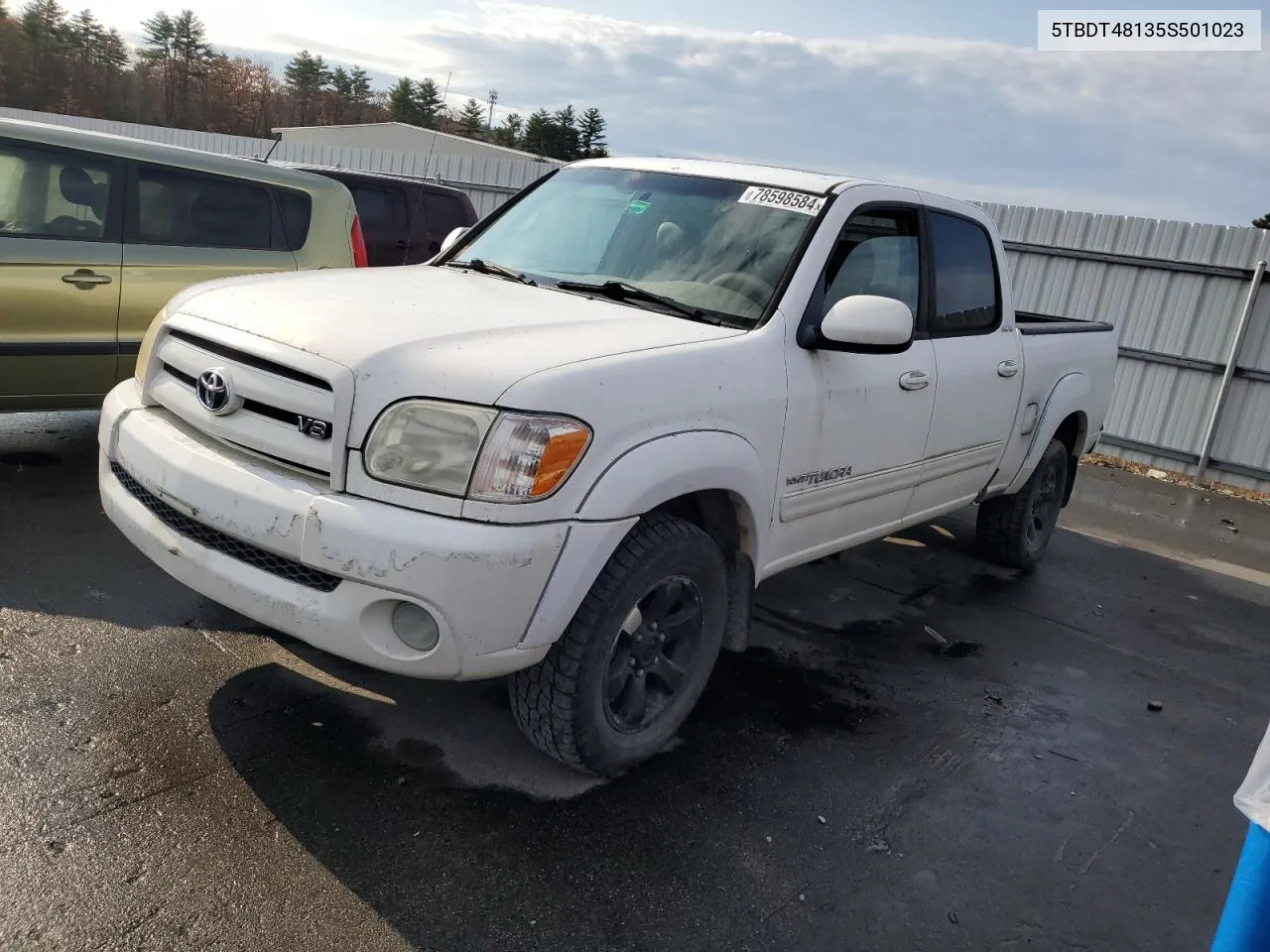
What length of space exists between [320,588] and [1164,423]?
32.3 feet

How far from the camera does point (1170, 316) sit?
10.1m

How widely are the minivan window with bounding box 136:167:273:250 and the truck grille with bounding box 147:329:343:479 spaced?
2.75 meters

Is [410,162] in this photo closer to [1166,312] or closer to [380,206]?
[380,206]

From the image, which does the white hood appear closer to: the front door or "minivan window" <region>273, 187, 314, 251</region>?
the front door

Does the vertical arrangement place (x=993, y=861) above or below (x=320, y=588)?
below

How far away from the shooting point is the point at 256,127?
66.8 m

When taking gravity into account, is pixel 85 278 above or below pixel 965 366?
below

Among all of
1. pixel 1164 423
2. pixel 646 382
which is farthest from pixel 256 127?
pixel 646 382

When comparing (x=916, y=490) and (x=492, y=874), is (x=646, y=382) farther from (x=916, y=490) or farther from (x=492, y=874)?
(x=916, y=490)

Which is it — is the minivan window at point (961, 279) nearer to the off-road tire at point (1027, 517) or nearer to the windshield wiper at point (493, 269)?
the off-road tire at point (1027, 517)

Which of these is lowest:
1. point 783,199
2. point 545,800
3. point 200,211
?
point 545,800

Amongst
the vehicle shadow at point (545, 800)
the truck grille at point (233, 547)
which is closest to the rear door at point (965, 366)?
the vehicle shadow at point (545, 800)

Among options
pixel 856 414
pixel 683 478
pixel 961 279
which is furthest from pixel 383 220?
pixel 683 478

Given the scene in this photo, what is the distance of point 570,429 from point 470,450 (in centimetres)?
27
